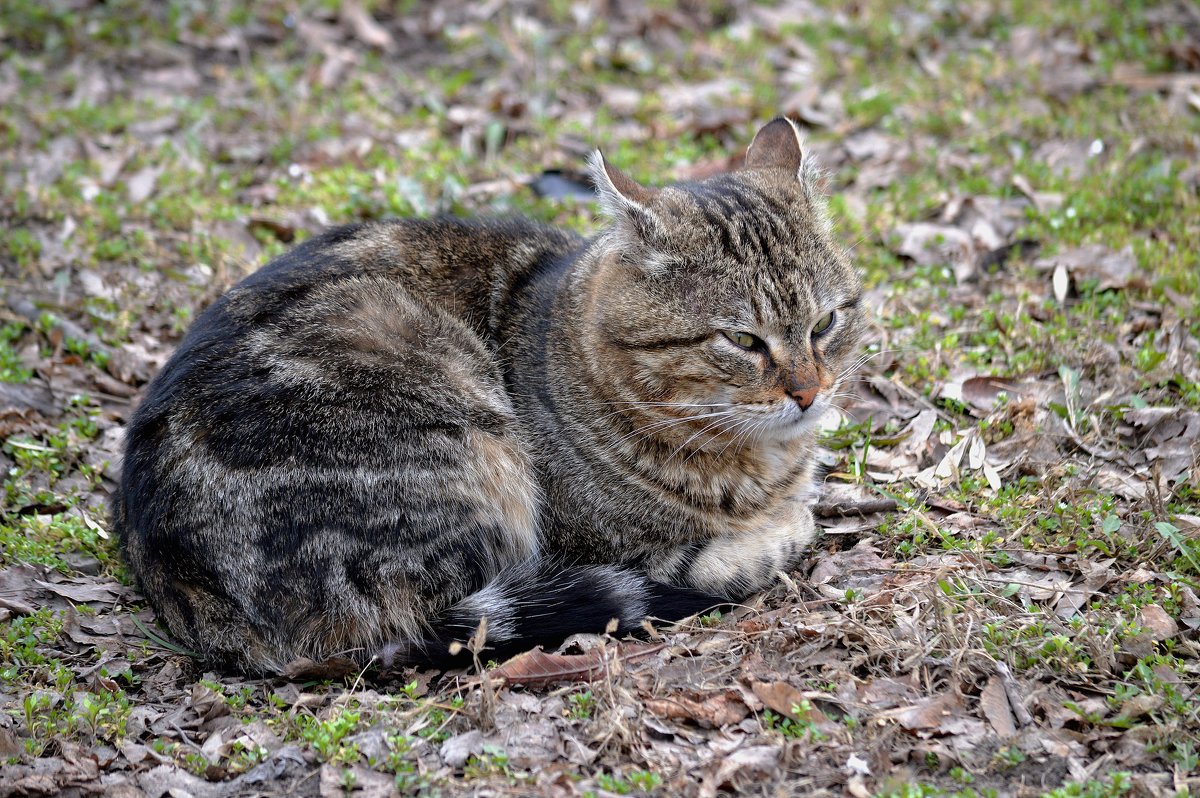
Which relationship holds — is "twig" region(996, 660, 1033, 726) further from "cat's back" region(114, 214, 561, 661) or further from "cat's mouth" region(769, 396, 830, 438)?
"cat's back" region(114, 214, 561, 661)

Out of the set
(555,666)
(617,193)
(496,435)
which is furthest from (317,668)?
(617,193)

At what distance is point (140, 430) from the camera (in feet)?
12.7

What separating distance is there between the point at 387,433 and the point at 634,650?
1.14 m

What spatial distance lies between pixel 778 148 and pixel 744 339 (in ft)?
3.45

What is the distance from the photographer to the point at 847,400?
5.03 meters

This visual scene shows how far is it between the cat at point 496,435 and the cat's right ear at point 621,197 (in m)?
0.01

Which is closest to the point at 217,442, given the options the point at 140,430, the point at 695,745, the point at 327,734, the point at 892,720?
the point at 140,430

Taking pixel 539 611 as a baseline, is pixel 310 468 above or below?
above

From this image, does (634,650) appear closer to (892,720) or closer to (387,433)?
(892,720)

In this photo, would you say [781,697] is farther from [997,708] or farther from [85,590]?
[85,590]

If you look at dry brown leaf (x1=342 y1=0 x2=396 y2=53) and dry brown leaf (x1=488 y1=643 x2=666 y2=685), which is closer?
dry brown leaf (x1=488 y1=643 x2=666 y2=685)

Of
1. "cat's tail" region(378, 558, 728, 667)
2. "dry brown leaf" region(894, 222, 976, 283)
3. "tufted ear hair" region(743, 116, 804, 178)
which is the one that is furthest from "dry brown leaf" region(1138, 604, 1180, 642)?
"dry brown leaf" region(894, 222, 976, 283)

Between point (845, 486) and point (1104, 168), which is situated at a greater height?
point (1104, 168)

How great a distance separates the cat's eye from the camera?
388 centimetres
